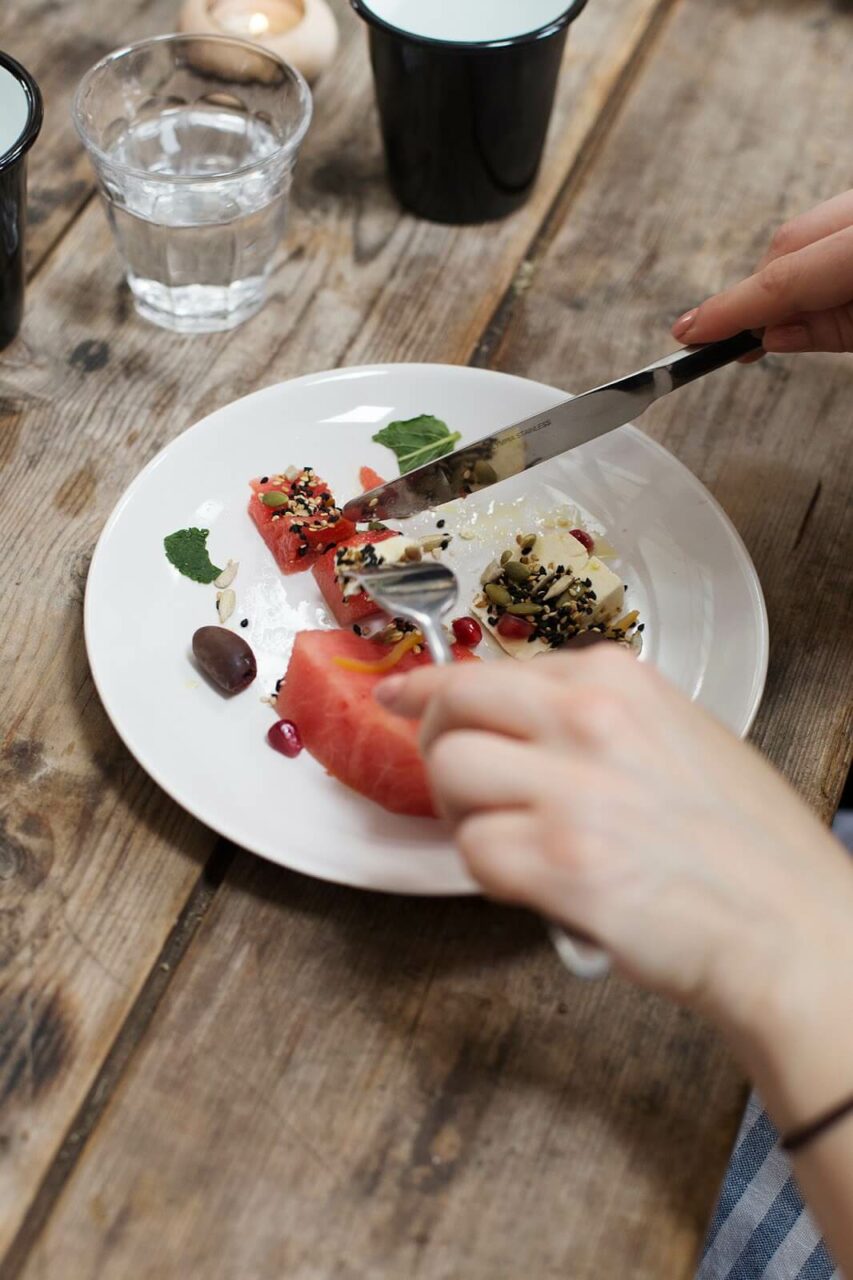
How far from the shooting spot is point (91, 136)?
1356 mm

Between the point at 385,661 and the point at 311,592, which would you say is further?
the point at 311,592

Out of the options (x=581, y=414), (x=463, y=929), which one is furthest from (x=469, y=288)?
(x=463, y=929)

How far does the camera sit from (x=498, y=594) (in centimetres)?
111

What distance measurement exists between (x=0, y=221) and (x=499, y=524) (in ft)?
1.93

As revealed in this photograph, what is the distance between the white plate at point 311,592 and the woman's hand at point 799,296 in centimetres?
13

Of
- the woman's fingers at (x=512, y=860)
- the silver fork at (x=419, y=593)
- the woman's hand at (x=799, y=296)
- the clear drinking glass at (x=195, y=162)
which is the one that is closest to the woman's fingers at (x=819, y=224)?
the woman's hand at (x=799, y=296)

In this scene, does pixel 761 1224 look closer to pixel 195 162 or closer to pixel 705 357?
pixel 705 357

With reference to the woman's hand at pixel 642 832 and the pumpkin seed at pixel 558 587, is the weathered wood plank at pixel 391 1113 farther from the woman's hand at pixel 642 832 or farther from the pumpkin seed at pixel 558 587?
the pumpkin seed at pixel 558 587

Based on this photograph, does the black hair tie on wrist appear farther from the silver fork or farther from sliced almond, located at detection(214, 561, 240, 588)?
sliced almond, located at detection(214, 561, 240, 588)

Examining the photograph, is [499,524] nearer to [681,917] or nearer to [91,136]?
[681,917]

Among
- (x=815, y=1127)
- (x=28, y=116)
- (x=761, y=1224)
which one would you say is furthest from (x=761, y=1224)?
(x=28, y=116)

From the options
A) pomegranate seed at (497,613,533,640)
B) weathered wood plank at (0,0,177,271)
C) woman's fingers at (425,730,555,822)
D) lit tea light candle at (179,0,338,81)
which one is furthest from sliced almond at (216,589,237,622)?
lit tea light candle at (179,0,338,81)

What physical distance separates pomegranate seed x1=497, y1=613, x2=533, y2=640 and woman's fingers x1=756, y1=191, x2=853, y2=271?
1.31ft

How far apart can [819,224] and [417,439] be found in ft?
1.39
